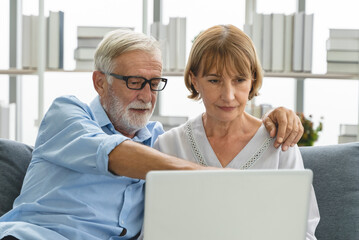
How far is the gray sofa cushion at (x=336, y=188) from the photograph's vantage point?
1.94 m

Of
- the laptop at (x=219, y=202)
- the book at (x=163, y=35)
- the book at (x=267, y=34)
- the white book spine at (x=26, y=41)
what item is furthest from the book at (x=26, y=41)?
the laptop at (x=219, y=202)

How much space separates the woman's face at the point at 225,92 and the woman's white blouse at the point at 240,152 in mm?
115

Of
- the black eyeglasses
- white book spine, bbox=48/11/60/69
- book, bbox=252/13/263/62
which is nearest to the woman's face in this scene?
the black eyeglasses

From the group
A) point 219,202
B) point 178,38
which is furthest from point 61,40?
point 219,202

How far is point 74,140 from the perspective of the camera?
1636 millimetres

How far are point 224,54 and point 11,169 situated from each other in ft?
2.87

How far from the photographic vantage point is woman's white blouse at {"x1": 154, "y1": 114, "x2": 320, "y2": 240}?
1.72 meters

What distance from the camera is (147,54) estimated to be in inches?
74.6

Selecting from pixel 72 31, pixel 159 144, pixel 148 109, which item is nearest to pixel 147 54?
pixel 148 109

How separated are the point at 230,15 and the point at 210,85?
2080 millimetres

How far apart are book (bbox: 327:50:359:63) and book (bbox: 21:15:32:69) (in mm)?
1760

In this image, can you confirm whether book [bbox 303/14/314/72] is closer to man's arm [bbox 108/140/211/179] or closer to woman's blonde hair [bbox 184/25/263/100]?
woman's blonde hair [bbox 184/25/263/100]

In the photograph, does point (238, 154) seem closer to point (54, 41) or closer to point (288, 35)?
point (288, 35)

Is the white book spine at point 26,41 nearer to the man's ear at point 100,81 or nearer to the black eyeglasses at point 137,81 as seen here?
the man's ear at point 100,81
